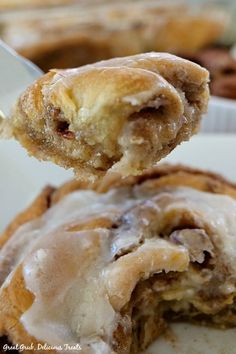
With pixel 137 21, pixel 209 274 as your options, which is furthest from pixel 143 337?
pixel 137 21

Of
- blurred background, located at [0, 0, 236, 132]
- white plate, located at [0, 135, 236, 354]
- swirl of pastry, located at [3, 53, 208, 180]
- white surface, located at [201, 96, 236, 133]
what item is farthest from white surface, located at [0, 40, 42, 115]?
blurred background, located at [0, 0, 236, 132]

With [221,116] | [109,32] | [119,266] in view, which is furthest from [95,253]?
[109,32]

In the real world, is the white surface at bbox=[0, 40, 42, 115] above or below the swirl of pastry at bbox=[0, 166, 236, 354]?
above

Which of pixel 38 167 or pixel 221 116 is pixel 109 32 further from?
pixel 38 167

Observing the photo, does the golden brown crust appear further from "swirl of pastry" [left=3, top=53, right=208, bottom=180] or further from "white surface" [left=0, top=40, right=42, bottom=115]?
"swirl of pastry" [left=3, top=53, right=208, bottom=180]


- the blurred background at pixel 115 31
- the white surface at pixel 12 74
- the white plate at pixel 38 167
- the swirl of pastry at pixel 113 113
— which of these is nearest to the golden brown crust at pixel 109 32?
the blurred background at pixel 115 31
